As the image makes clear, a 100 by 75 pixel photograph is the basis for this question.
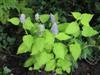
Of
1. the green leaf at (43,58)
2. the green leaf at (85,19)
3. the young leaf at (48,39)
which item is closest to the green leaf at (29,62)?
the green leaf at (43,58)

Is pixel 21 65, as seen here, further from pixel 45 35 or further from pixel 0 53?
pixel 45 35

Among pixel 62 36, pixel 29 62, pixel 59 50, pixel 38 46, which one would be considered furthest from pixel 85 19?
pixel 29 62

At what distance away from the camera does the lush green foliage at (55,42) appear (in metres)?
2.97

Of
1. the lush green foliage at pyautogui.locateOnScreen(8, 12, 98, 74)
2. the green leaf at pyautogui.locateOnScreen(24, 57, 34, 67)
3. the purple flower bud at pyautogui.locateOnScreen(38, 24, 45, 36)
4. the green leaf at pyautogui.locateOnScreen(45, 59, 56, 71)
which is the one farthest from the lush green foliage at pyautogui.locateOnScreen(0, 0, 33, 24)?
the green leaf at pyautogui.locateOnScreen(45, 59, 56, 71)

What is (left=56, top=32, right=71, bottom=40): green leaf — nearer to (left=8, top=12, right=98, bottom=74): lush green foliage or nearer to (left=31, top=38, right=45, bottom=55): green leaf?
(left=8, top=12, right=98, bottom=74): lush green foliage

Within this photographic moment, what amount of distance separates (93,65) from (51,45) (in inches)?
24.8

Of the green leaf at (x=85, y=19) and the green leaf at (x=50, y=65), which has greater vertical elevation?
the green leaf at (x=85, y=19)

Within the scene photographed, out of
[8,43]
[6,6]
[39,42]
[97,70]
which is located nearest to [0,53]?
[8,43]

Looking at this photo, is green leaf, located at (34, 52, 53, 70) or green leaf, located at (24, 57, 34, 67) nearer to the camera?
green leaf, located at (34, 52, 53, 70)

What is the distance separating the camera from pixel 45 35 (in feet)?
9.78

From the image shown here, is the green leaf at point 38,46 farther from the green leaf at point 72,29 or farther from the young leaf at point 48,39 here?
the green leaf at point 72,29

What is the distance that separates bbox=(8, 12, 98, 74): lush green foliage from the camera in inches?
117

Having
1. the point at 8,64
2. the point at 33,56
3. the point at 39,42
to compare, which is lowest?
the point at 8,64

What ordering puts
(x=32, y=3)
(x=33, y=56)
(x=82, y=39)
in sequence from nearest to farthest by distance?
(x=33, y=56), (x=82, y=39), (x=32, y=3)
